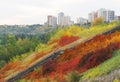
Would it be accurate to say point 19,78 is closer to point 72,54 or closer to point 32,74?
point 32,74

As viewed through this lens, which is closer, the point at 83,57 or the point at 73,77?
the point at 73,77

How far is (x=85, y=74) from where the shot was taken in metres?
A: 40.5

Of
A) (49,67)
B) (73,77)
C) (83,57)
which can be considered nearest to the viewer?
(73,77)

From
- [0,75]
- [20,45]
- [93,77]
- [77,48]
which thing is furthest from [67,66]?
[20,45]

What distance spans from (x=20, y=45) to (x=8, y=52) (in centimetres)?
1150

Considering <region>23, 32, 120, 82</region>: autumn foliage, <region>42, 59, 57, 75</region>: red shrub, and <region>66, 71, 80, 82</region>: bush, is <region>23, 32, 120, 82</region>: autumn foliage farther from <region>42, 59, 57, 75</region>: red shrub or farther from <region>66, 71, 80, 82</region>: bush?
<region>66, 71, 80, 82</region>: bush

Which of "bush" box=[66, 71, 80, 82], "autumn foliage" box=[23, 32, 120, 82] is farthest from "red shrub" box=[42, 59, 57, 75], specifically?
"bush" box=[66, 71, 80, 82]

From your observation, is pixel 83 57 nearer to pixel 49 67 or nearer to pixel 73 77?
pixel 49 67

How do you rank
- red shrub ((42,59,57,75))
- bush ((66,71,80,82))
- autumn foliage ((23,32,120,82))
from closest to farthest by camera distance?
bush ((66,71,80,82)), autumn foliage ((23,32,120,82)), red shrub ((42,59,57,75))

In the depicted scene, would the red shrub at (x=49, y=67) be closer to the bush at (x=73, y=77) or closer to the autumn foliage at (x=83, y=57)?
the autumn foliage at (x=83, y=57)

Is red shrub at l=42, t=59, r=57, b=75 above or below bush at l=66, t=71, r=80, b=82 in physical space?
below

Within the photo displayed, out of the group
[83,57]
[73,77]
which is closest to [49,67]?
[83,57]

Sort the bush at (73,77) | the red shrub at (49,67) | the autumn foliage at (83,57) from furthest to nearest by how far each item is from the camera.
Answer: the red shrub at (49,67)
the autumn foliage at (83,57)
the bush at (73,77)

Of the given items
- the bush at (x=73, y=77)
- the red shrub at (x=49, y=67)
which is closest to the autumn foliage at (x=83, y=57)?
the red shrub at (x=49, y=67)
